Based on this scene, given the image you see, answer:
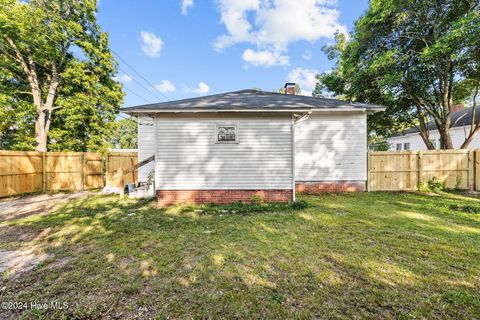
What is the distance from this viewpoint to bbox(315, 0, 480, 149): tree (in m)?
8.69

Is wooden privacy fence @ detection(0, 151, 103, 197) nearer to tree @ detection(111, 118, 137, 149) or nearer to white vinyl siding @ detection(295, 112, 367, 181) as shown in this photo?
white vinyl siding @ detection(295, 112, 367, 181)

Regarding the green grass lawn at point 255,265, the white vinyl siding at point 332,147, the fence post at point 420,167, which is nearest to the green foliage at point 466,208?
the green grass lawn at point 255,265

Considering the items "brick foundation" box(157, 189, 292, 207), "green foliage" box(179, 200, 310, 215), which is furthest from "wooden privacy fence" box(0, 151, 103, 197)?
"green foliage" box(179, 200, 310, 215)

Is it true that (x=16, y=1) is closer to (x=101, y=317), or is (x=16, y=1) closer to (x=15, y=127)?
(x=15, y=127)

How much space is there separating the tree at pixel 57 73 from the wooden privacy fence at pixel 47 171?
5574 millimetres

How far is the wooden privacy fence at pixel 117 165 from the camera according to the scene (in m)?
10.6

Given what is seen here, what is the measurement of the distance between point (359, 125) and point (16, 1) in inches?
802

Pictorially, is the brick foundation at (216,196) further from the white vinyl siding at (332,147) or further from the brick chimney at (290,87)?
the brick chimney at (290,87)

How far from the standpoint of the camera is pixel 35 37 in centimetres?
1316

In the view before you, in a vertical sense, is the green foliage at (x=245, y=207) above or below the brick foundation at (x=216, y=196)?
below

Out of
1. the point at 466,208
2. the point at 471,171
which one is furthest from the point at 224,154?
the point at 471,171

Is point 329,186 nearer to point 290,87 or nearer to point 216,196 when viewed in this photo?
point 216,196

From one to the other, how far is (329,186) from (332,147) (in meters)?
1.64

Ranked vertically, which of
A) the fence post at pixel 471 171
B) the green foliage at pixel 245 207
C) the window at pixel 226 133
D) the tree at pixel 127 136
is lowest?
the green foliage at pixel 245 207
